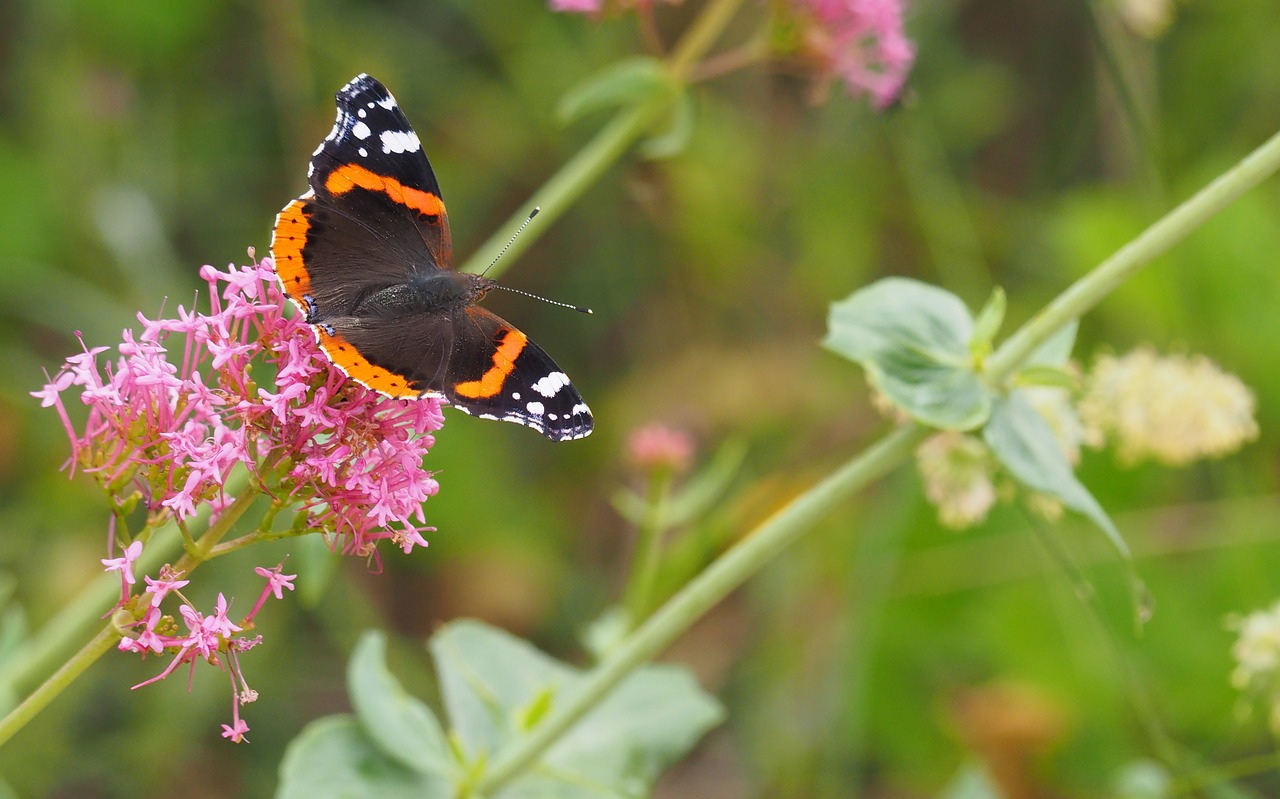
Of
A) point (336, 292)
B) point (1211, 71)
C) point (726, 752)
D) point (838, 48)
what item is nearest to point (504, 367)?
point (336, 292)

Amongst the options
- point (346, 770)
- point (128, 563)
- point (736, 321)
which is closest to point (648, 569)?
point (346, 770)

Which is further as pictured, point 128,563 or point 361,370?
point 361,370

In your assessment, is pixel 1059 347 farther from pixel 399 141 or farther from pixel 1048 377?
pixel 399 141

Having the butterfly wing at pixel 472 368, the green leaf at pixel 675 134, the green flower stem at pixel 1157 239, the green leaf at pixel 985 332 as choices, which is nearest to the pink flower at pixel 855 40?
the green leaf at pixel 675 134

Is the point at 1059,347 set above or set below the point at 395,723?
above

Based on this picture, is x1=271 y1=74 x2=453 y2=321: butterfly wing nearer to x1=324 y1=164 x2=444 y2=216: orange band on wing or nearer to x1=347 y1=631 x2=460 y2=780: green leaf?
x1=324 y1=164 x2=444 y2=216: orange band on wing

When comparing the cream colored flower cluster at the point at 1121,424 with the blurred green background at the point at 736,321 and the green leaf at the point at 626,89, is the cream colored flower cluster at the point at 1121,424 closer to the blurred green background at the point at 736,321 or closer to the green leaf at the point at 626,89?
the blurred green background at the point at 736,321

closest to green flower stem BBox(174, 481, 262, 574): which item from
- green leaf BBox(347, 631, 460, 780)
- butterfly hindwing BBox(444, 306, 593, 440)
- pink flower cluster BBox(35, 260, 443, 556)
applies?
pink flower cluster BBox(35, 260, 443, 556)
